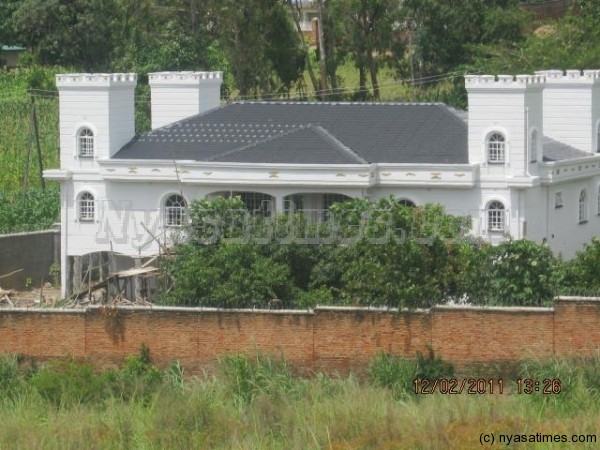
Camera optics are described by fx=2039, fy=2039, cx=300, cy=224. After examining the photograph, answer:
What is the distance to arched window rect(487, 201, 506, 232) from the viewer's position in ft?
194

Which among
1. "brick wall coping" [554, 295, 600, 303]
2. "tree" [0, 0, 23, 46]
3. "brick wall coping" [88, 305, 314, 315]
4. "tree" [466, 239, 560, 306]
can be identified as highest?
"tree" [0, 0, 23, 46]

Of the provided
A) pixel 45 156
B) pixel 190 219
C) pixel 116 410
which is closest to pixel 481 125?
pixel 190 219

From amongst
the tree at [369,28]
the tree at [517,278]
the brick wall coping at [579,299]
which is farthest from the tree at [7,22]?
the brick wall coping at [579,299]

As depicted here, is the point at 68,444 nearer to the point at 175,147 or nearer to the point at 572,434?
the point at 572,434

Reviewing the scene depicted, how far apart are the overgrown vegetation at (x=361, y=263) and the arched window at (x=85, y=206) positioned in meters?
6.91

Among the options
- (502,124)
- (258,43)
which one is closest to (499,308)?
(502,124)

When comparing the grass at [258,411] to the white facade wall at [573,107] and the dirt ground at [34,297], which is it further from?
the white facade wall at [573,107]

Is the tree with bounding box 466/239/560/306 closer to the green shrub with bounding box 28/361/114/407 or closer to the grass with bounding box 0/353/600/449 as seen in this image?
the grass with bounding box 0/353/600/449

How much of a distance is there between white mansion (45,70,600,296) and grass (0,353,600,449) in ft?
32.4

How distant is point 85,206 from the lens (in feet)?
207

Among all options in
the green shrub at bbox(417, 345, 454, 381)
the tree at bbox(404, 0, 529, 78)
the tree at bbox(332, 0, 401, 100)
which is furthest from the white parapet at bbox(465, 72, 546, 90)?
the tree at bbox(332, 0, 401, 100)

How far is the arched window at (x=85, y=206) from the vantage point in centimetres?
6297

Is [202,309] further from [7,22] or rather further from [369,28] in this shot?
[7,22]

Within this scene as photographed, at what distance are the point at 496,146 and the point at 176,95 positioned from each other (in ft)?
37.9
